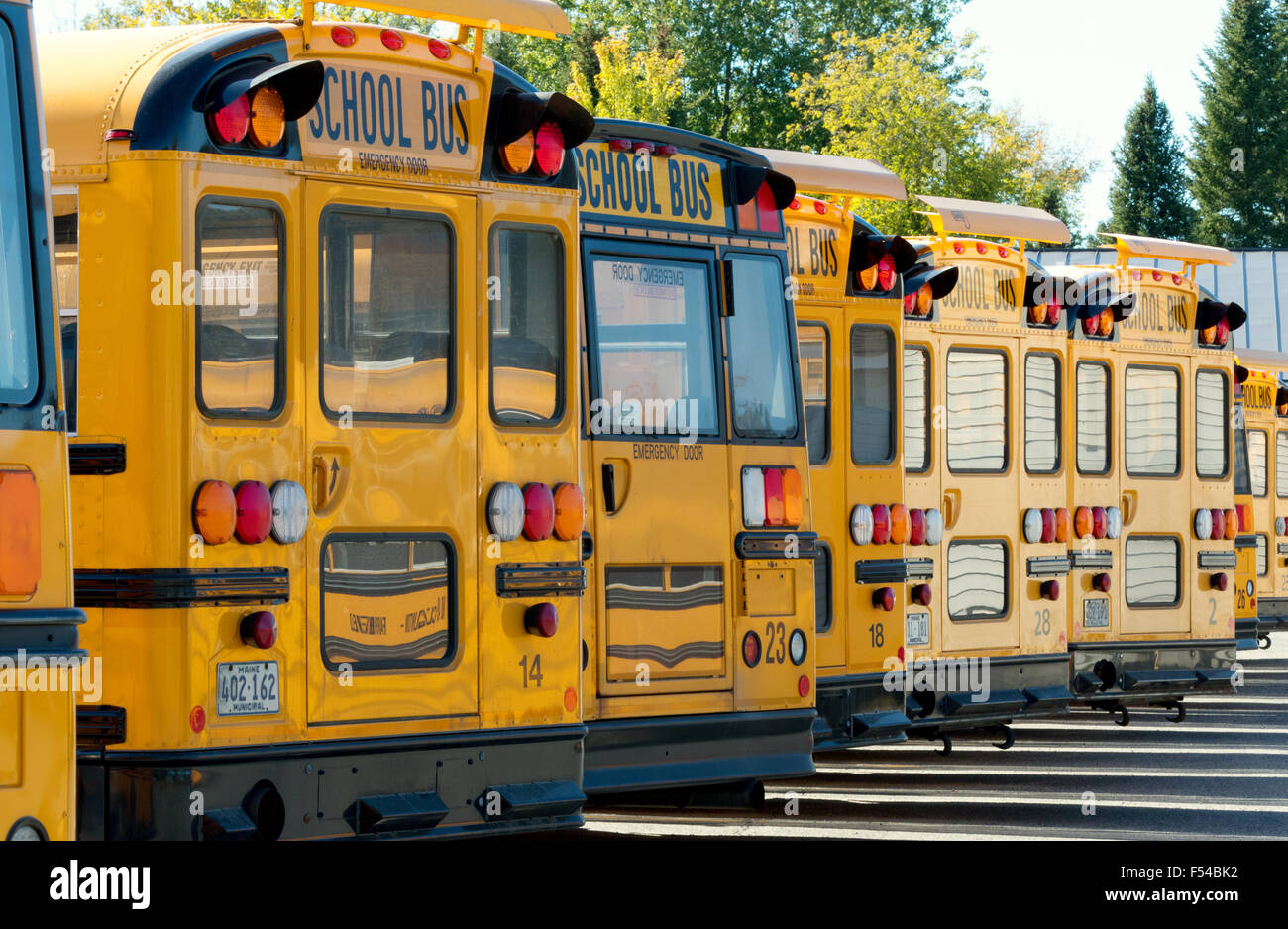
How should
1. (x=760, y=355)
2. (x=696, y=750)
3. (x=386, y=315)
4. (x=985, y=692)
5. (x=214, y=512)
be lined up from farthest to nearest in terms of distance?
1. (x=985, y=692)
2. (x=760, y=355)
3. (x=696, y=750)
4. (x=386, y=315)
5. (x=214, y=512)

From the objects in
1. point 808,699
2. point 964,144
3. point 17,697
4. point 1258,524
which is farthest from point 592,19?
point 17,697

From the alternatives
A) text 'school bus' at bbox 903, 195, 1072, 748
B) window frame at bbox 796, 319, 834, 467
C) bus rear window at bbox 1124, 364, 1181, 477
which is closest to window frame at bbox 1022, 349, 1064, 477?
text 'school bus' at bbox 903, 195, 1072, 748

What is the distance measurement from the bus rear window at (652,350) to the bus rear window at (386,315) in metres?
1.29

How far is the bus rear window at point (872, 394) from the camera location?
10.1m

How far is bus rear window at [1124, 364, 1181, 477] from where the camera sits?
12.8 meters

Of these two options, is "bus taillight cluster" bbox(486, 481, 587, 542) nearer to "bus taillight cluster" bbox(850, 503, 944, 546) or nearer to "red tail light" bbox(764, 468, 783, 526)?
"red tail light" bbox(764, 468, 783, 526)

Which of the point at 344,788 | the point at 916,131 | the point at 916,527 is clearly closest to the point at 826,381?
the point at 916,527

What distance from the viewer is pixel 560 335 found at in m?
6.80

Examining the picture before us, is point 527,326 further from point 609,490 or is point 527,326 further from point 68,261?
point 68,261

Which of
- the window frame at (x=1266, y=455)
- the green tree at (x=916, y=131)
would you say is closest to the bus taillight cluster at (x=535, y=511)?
the window frame at (x=1266, y=455)

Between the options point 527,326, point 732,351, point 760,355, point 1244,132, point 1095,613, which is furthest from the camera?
point 1244,132

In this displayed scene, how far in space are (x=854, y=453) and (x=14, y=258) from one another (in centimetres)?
654

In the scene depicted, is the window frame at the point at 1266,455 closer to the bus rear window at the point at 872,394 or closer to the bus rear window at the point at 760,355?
the bus rear window at the point at 872,394

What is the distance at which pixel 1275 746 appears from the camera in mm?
13023
